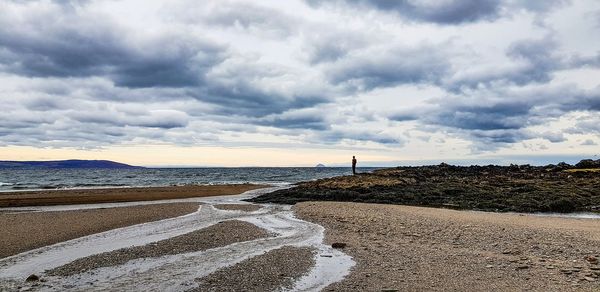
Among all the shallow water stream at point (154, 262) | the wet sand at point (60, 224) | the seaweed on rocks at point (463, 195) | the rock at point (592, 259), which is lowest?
the shallow water stream at point (154, 262)

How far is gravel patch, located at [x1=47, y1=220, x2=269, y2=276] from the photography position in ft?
42.4

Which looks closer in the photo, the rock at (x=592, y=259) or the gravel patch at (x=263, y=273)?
the gravel patch at (x=263, y=273)

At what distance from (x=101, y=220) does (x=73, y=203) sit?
13908mm

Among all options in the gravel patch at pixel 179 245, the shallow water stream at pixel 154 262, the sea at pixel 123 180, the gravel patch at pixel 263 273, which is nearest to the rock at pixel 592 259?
the shallow water stream at pixel 154 262

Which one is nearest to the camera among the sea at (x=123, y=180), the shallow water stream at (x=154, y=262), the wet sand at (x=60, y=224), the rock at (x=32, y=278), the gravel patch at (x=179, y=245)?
the shallow water stream at (x=154, y=262)

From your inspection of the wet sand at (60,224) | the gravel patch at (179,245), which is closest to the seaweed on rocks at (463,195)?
the wet sand at (60,224)

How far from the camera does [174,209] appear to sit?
3005 cm

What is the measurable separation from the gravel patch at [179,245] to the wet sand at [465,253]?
3775mm

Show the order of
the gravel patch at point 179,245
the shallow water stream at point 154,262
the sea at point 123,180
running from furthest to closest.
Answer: the sea at point 123,180 < the gravel patch at point 179,245 < the shallow water stream at point 154,262

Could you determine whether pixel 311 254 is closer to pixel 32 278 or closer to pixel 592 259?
pixel 32 278

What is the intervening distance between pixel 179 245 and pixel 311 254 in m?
4.95

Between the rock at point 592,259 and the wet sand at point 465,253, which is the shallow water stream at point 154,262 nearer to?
the wet sand at point 465,253

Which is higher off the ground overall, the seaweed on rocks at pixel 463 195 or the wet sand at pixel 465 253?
the seaweed on rocks at pixel 463 195

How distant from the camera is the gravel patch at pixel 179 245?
12.9m
